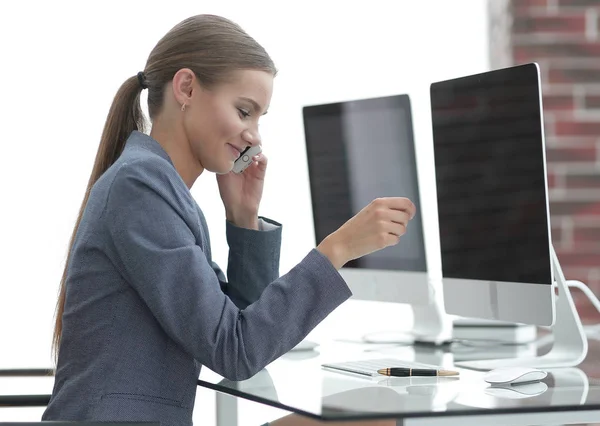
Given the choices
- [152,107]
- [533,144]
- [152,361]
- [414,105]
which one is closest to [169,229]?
[152,361]

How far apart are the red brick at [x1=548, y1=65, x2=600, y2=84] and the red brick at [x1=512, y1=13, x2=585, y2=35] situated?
0.37 feet

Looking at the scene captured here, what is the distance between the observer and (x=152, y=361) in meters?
1.44

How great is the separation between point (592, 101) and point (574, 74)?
0.10m

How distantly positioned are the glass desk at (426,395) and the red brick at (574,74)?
123cm

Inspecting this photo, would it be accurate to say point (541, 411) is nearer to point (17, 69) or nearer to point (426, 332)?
point (426, 332)

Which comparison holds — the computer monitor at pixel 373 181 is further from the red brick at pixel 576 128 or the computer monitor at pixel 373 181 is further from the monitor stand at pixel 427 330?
the red brick at pixel 576 128

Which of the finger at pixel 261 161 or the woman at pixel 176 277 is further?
the finger at pixel 261 161

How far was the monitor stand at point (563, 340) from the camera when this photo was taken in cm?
169

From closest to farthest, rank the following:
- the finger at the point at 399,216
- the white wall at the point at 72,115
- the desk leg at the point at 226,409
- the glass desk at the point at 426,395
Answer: the glass desk at the point at 426,395 → the finger at the point at 399,216 → the desk leg at the point at 226,409 → the white wall at the point at 72,115

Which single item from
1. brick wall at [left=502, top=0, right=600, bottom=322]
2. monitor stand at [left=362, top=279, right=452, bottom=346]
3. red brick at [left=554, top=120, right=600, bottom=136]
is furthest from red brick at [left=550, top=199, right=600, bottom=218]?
monitor stand at [left=362, top=279, right=452, bottom=346]

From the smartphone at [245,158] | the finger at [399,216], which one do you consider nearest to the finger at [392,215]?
the finger at [399,216]

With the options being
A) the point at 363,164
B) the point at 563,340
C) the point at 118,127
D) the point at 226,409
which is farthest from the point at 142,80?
the point at 563,340

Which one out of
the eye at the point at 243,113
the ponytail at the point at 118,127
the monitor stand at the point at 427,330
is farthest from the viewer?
the monitor stand at the point at 427,330

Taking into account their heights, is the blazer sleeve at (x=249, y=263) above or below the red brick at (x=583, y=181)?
below
